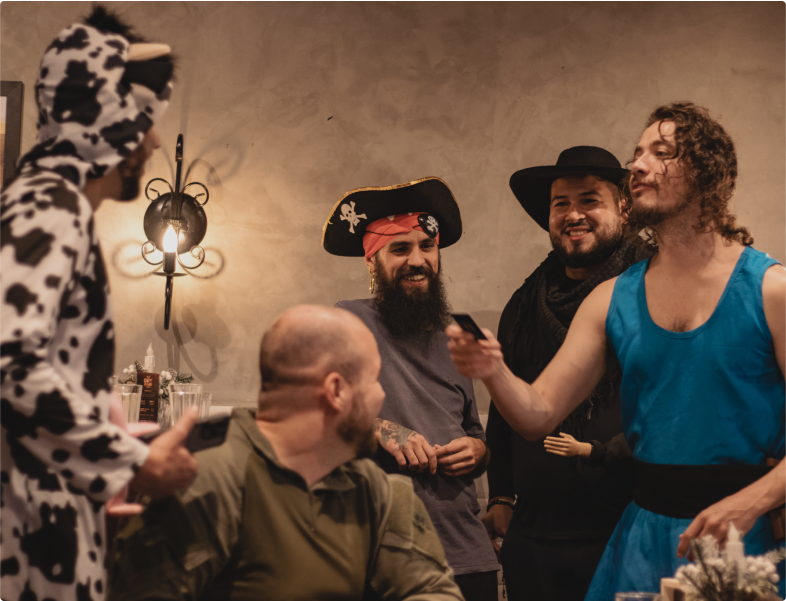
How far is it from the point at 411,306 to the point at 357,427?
1427mm

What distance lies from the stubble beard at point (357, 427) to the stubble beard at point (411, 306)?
1.35 meters

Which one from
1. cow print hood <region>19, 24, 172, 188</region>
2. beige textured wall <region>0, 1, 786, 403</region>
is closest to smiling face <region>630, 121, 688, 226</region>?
cow print hood <region>19, 24, 172, 188</region>

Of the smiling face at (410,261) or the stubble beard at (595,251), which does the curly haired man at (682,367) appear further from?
the smiling face at (410,261)

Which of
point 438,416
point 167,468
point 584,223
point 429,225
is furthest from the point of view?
point 429,225

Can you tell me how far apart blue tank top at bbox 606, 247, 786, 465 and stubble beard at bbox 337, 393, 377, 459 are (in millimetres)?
814

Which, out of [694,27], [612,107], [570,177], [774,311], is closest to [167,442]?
[774,311]

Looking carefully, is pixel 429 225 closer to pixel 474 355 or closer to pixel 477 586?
pixel 474 355

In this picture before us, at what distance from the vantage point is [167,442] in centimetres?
122

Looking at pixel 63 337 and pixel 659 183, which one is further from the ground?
pixel 659 183

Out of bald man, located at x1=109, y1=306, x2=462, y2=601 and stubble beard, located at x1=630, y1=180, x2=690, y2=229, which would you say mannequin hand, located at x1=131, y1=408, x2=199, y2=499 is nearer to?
bald man, located at x1=109, y1=306, x2=462, y2=601

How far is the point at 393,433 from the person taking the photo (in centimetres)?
252

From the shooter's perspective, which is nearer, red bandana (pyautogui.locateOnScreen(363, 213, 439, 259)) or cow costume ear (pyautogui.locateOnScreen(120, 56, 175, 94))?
cow costume ear (pyautogui.locateOnScreen(120, 56, 175, 94))

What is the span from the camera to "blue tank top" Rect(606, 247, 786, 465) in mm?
→ 1724

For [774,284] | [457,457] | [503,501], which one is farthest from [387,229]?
[774,284]
